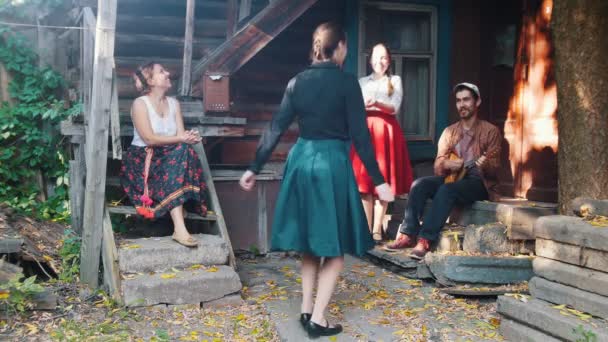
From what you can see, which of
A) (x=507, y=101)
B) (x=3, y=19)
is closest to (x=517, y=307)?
(x=507, y=101)

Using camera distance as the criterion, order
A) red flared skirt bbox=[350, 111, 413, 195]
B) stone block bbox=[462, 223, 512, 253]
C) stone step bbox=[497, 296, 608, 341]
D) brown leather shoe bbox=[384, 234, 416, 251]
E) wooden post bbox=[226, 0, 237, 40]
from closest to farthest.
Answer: stone step bbox=[497, 296, 608, 341]
stone block bbox=[462, 223, 512, 253]
brown leather shoe bbox=[384, 234, 416, 251]
red flared skirt bbox=[350, 111, 413, 195]
wooden post bbox=[226, 0, 237, 40]

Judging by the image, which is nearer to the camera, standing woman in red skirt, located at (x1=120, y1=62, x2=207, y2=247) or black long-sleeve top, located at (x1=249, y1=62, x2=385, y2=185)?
black long-sleeve top, located at (x1=249, y1=62, x2=385, y2=185)

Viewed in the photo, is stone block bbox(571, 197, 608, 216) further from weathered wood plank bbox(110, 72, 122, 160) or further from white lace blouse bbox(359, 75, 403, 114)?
Result: weathered wood plank bbox(110, 72, 122, 160)

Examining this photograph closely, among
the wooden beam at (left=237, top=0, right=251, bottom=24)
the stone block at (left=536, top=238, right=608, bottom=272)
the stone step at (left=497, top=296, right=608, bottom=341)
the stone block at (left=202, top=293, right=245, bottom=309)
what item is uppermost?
the wooden beam at (left=237, top=0, right=251, bottom=24)

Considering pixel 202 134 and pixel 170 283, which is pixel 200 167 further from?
pixel 170 283

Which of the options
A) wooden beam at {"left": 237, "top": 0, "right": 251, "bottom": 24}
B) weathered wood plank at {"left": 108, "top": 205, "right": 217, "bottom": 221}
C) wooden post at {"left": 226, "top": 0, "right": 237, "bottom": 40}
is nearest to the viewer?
weathered wood plank at {"left": 108, "top": 205, "right": 217, "bottom": 221}

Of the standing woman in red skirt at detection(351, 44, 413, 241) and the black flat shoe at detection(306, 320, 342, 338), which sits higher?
the standing woman in red skirt at detection(351, 44, 413, 241)

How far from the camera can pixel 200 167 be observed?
5.51 m

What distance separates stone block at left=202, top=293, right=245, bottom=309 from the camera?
472 cm

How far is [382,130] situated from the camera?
607 cm

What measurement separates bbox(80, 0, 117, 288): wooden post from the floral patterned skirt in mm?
288

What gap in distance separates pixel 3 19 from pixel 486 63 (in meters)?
5.81

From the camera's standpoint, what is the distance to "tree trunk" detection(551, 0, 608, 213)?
14.5ft

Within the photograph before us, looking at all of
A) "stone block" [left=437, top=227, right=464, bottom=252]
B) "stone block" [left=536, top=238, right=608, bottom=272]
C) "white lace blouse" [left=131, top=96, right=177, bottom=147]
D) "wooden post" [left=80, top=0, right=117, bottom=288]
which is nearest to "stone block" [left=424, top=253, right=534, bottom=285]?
"stone block" [left=437, top=227, right=464, bottom=252]
